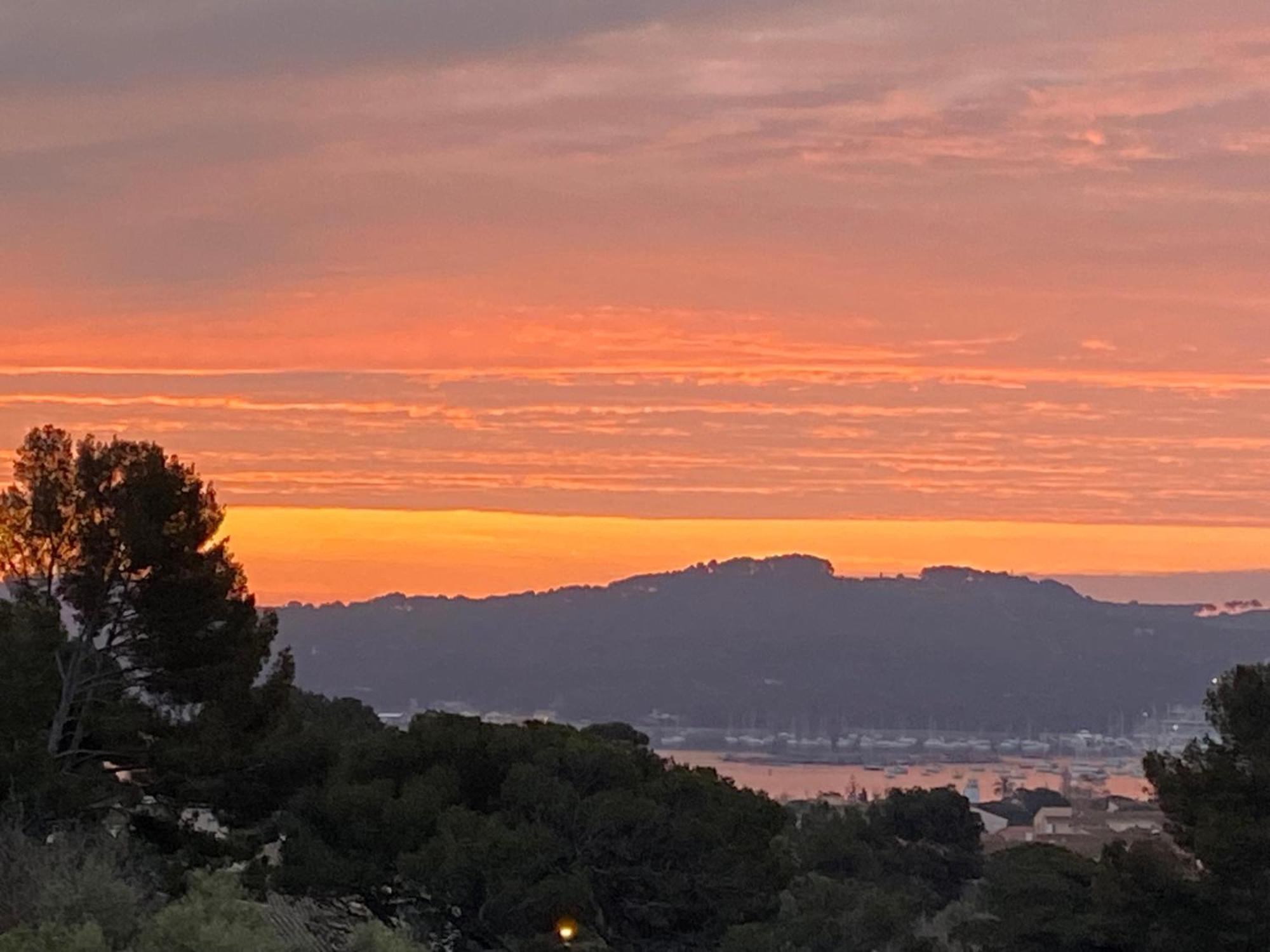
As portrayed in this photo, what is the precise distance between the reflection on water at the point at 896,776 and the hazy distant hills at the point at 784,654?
11.8m

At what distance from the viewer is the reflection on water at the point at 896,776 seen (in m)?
142

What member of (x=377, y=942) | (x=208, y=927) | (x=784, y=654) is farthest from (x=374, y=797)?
(x=784, y=654)

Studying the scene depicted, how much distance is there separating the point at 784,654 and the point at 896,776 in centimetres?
3441

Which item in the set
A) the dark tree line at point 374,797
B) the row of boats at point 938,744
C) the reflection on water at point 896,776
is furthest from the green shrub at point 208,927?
the row of boats at point 938,744

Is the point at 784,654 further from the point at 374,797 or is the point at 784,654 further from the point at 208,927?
the point at 208,927

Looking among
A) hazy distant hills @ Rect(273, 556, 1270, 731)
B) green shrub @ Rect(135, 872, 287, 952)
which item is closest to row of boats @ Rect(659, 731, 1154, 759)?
hazy distant hills @ Rect(273, 556, 1270, 731)

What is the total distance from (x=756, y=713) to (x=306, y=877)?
15384 cm

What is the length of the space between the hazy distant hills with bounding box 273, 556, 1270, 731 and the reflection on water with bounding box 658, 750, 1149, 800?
466 inches

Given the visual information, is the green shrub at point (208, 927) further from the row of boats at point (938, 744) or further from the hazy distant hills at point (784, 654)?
the row of boats at point (938, 744)

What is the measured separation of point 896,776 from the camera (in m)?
159

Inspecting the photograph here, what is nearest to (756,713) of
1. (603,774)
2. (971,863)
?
(971,863)

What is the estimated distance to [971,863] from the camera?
193 feet

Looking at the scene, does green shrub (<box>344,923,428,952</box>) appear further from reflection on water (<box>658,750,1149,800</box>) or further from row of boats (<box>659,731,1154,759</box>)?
row of boats (<box>659,731,1154,759</box>)

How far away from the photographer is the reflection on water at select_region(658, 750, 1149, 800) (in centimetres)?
14225
